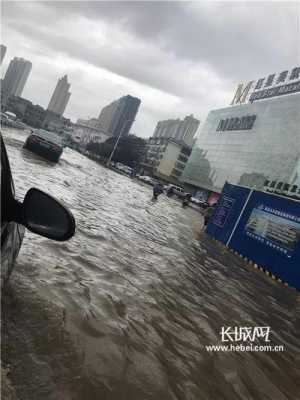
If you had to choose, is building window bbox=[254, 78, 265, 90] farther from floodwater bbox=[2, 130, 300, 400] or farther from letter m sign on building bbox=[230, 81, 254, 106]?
floodwater bbox=[2, 130, 300, 400]

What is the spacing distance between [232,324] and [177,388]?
290 centimetres

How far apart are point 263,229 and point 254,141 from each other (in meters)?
78.1

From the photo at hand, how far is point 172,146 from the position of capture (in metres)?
136

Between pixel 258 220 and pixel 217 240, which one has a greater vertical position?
pixel 258 220

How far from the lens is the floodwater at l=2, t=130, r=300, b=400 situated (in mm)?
3645

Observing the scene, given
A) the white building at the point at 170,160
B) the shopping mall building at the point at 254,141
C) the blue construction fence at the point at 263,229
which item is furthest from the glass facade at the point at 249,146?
the blue construction fence at the point at 263,229

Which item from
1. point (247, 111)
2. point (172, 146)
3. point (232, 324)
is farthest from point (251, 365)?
point (172, 146)

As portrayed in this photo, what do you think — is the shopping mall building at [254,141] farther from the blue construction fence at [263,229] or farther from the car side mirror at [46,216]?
the car side mirror at [46,216]

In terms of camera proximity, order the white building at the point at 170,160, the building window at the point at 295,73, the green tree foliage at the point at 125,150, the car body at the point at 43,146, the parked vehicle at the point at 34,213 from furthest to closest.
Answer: the white building at the point at 170,160 < the green tree foliage at the point at 125,150 < the building window at the point at 295,73 < the car body at the point at 43,146 < the parked vehicle at the point at 34,213

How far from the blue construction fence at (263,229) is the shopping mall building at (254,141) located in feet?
181

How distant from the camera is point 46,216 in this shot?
246 cm

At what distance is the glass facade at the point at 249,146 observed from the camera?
78.4 m

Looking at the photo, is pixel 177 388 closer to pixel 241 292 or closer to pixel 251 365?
pixel 251 365

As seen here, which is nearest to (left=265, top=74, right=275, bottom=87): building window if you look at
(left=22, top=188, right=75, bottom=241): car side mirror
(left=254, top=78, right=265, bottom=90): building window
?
(left=254, top=78, right=265, bottom=90): building window
